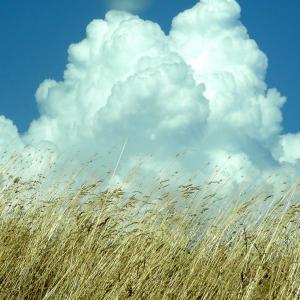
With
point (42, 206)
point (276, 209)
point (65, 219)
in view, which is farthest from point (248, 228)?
point (42, 206)

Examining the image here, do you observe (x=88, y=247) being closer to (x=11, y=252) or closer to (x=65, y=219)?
(x=11, y=252)

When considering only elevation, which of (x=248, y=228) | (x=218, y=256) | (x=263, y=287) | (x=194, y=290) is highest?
(x=248, y=228)

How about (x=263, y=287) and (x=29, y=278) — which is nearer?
(x=263, y=287)

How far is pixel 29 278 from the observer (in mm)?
3650

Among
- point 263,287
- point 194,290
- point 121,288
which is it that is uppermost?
point 263,287

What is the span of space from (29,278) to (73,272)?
0.56m

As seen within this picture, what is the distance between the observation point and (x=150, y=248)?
343cm

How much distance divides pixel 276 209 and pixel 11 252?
84.8 inches

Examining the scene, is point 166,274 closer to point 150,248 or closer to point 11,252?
point 150,248

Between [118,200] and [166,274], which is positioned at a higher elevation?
[118,200]

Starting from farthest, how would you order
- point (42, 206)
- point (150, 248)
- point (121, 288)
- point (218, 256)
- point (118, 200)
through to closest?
point (42, 206), point (118, 200), point (218, 256), point (150, 248), point (121, 288)

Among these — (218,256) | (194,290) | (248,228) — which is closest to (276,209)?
(248,228)

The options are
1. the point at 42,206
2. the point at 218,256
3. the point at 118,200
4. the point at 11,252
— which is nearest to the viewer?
the point at 218,256

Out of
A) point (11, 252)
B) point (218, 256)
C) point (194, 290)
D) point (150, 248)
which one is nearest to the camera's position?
point (194, 290)
